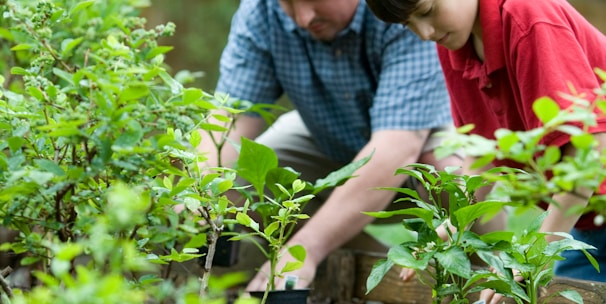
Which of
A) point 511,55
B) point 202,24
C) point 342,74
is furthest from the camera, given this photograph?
point 202,24

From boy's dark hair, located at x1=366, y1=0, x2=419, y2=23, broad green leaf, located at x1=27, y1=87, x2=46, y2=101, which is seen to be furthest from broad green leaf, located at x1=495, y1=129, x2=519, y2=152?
boy's dark hair, located at x1=366, y1=0, x2=419, y2=23

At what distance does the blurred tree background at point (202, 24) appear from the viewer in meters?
8.60

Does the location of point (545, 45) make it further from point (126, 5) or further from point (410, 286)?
point (126, 5)

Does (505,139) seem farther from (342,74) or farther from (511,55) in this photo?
(342,74)

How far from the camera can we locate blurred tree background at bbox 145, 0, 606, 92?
8.60 m

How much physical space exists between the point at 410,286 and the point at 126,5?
3.30 ft

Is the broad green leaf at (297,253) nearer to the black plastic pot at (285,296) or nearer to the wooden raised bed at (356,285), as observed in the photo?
the black plastic pot at (285,296)

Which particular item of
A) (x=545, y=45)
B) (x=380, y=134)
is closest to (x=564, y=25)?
(x=545, y=45)

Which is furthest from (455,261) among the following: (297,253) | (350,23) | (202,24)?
(202,24)

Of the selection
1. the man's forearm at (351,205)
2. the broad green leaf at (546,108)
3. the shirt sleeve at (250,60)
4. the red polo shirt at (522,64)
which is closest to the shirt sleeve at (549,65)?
the red polo shirt at (522,64)

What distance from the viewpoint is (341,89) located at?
247cm

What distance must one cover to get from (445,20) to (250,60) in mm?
1022

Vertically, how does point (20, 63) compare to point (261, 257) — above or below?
above

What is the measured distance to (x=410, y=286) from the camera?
2.01 meters
